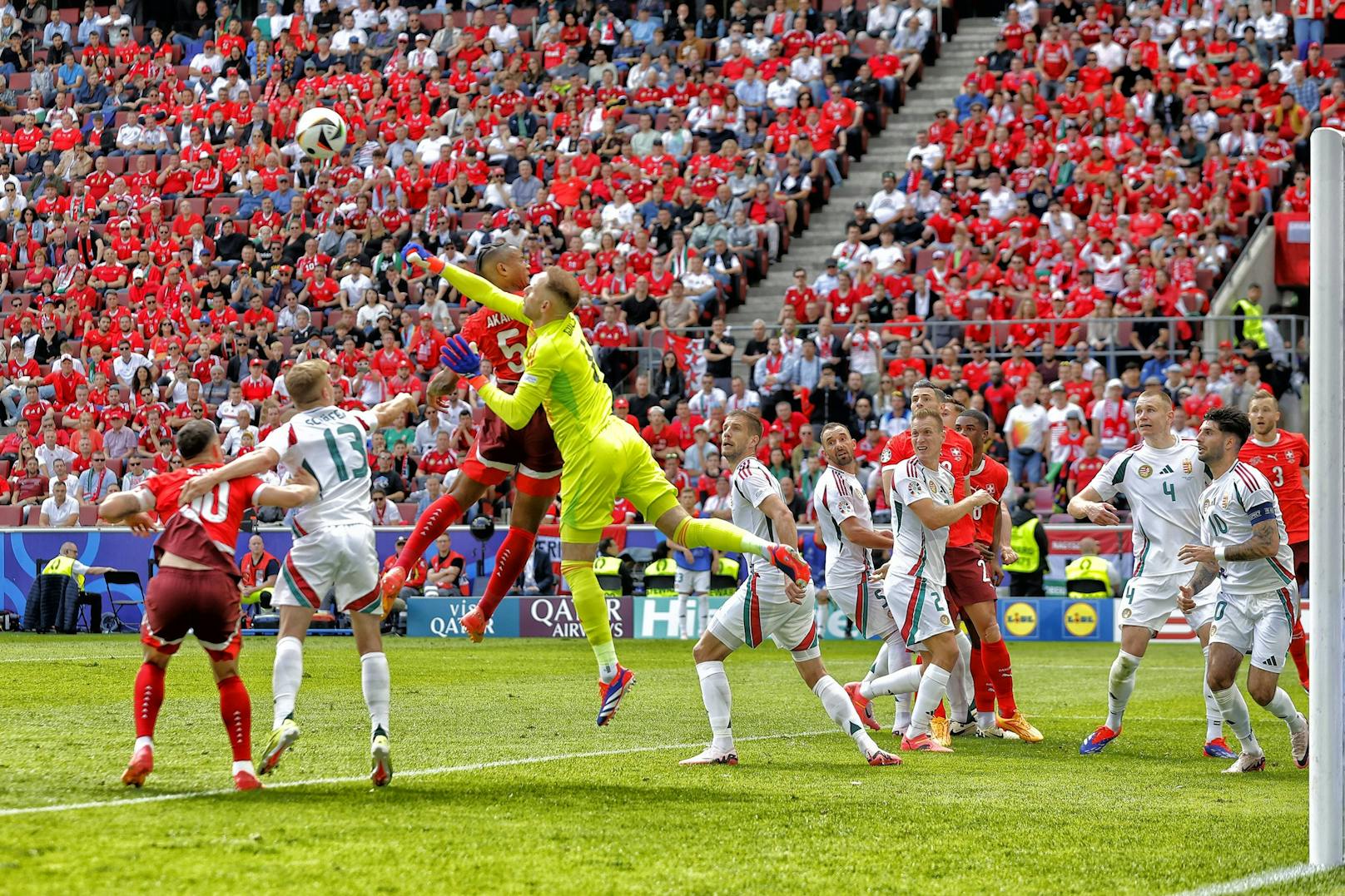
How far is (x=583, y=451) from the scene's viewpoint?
9586 millimetres

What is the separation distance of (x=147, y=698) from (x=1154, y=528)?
6.20m

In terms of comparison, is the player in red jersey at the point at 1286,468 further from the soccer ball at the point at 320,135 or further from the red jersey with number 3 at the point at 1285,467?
the soccer ball at the point at 320,135

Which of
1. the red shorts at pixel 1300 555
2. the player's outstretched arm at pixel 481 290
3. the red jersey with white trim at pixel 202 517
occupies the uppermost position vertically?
the player's outstretched arm at pixel 481 290

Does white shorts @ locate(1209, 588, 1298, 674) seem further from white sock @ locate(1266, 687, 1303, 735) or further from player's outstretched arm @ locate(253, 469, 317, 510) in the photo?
player's outstretched arm @ locate(253, 469, 317, 510)

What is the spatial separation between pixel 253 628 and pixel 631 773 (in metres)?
13.7

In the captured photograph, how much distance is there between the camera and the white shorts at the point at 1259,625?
9688 mm

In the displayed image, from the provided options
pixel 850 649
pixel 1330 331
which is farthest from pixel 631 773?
pixel 850 649

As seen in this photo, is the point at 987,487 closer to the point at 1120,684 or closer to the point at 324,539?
the point at 1120,684

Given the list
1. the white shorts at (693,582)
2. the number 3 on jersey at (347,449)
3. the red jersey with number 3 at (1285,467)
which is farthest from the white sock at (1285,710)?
the white shorts at (693,582)

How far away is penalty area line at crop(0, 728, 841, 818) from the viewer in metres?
7.22

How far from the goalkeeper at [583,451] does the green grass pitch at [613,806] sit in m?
0.92

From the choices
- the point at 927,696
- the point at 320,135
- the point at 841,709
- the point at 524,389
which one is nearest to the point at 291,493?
the point at 524,389

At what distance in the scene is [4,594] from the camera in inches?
883

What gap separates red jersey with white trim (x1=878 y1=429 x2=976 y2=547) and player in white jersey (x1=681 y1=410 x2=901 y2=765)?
1.63 meters
